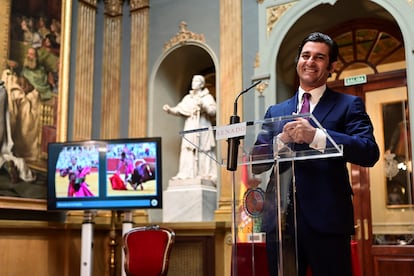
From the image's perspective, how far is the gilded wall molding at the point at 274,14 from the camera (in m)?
5.89

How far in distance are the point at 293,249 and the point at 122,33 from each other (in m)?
5.74

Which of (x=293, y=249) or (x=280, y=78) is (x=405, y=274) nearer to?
(x=280, y=78)

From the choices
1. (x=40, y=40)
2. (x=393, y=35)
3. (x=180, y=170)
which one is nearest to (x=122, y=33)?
(x=40, y=40)

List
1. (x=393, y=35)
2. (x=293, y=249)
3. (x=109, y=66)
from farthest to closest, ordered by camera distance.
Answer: (x=109, y=66)
(x=393, y=35)
(x=293, y=249)

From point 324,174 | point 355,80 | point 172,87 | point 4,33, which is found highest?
point 4,33

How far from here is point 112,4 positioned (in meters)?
7.05

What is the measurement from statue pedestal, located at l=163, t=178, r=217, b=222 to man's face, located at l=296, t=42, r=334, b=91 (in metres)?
4.05

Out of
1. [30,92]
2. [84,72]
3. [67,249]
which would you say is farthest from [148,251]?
[84,72]

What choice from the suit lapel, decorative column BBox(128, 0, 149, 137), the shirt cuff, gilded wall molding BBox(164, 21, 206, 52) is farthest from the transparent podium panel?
decorative column BBox(128, 0, 149, 137)

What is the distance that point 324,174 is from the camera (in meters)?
1.77

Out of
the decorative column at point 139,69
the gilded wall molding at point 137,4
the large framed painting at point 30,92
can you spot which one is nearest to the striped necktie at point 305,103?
the large framed painting at point 30,92

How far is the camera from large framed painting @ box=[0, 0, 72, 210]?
5.55 m

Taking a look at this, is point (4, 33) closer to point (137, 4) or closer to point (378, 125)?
point (137, 4)

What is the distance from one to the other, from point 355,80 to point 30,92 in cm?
360
